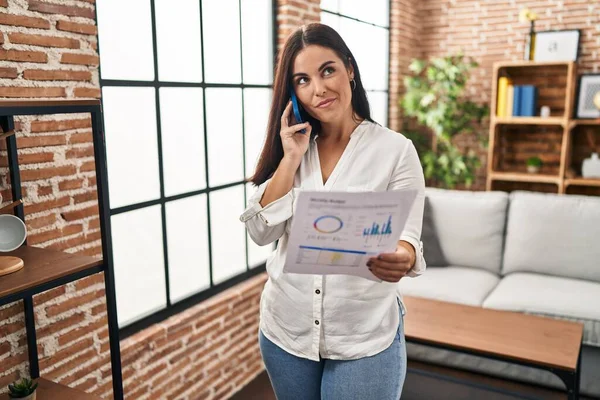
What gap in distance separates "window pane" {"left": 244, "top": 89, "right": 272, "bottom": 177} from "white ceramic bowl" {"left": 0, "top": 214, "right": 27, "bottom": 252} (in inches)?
65.6

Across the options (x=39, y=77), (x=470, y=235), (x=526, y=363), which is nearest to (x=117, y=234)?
(x=39, y=77)

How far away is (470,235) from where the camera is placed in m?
3.57

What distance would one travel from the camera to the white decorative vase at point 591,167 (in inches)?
176

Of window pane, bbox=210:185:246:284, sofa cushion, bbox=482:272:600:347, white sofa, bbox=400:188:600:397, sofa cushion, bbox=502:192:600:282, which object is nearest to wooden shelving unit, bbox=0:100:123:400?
window pane, bbox=210:185:246:284

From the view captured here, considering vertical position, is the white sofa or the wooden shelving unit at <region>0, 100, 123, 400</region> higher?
the wooden shelving unit at <region>0, 100, 123, 400</region>

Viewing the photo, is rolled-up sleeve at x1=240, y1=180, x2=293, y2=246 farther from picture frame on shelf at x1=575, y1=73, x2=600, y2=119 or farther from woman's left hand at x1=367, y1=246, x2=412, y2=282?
picture frame on shelf at x1=575, y1=73, x2=600, y2=119

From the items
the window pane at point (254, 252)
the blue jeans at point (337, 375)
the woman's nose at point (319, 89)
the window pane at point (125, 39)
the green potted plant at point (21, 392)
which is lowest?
the window pane at point (254, 252)

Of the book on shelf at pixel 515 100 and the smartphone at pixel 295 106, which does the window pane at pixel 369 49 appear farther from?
the smartphone at pixel 295 106

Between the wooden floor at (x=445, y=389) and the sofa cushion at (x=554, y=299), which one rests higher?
the sofa cushion at (x=554, y=299)

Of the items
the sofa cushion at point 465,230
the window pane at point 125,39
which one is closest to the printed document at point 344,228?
the window pane at point 125,39

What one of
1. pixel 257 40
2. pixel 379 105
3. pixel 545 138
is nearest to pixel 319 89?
pixel 257 40

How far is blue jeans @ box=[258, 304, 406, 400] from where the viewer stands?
1.37 m

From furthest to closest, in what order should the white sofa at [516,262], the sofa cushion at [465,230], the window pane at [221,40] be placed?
1. the sofa cushion at [465,230]
2. the white sofa at [516,262]
3. the window pane at [221,40]

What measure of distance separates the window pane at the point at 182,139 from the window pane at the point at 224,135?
0.08 m
